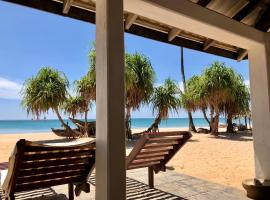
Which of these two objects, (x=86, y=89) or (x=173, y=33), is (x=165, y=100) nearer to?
(x=86, y=89)

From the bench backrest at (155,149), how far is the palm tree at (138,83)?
35.1ft

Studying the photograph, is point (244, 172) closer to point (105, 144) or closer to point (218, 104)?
point (105, 144)

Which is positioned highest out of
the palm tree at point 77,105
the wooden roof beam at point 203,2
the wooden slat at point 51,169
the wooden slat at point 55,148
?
the wooden roof beam at point 203,2

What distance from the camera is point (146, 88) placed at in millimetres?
14805

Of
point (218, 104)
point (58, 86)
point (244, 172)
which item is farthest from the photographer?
point (218, 104)

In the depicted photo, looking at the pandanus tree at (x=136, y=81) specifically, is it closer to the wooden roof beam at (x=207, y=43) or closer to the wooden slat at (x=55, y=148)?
the wooden roof beam at (x=207, y=43)

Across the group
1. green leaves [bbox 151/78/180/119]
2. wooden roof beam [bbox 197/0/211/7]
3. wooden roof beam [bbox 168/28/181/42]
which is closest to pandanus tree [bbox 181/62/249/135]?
green leaves [bbox 151/78/180/119]

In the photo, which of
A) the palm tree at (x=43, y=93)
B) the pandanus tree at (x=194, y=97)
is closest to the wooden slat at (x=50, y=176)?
the palm tree at (x=43, y=93)

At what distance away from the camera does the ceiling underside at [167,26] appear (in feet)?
8.96

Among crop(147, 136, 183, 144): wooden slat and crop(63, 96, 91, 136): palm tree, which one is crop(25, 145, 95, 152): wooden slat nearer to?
crop(147, 136, 183, 144): wooden slat

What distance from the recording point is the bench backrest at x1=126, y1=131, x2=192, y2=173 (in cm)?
316

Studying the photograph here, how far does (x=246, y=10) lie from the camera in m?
3.40

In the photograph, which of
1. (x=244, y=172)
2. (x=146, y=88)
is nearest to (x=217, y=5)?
(x=244, y=172)

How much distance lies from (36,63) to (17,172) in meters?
64.4
